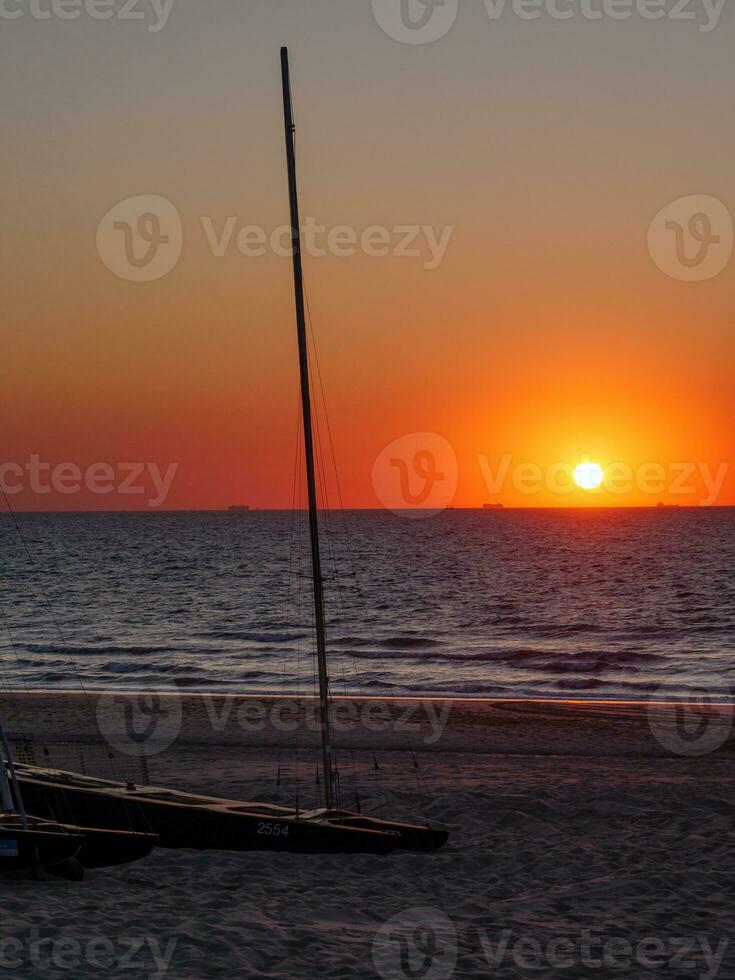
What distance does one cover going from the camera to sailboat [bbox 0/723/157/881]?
14336 millimetres

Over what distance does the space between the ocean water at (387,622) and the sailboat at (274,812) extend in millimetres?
21463

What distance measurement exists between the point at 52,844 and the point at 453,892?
5431mm

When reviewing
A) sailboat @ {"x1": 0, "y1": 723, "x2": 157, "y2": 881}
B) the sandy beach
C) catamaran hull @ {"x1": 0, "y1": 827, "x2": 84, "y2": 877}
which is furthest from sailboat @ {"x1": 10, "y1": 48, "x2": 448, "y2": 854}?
catamaran hull @ {"x1": 0, "y1": 827, "x2": 84, "y2": 877}

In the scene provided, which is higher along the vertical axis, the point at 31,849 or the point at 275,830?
the point at 31,849

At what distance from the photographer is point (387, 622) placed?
66000 millimetres

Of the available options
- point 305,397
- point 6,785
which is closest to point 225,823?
point 6,785

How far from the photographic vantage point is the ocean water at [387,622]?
140 feet

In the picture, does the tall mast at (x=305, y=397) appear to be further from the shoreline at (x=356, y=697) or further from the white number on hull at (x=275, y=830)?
the shoreline at (x=356, y=697)

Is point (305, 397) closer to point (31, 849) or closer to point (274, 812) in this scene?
point (274, 812)

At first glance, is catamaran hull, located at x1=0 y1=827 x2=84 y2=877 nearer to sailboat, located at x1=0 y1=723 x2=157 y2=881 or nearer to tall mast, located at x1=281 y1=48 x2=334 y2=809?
sailboat, located at x1=0 y1=723 x2=157 y2=881

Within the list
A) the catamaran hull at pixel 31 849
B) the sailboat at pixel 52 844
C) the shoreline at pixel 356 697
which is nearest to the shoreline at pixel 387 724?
the shoreline at pixel 356 697

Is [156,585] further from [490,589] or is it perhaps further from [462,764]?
[462,764]

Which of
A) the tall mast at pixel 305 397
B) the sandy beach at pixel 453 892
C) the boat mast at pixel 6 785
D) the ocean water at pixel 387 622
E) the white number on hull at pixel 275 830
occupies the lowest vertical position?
the ocean water at pixel 387 622

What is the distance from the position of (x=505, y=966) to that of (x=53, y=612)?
64.0 meters
